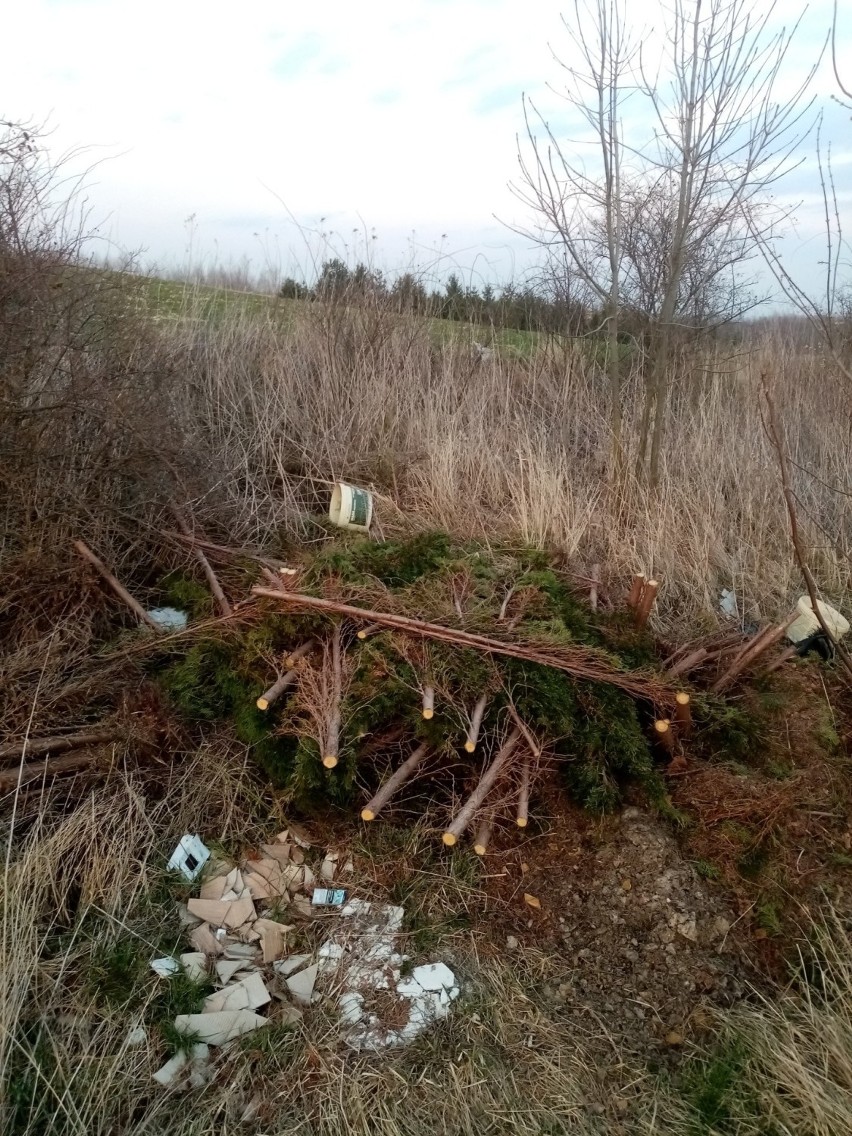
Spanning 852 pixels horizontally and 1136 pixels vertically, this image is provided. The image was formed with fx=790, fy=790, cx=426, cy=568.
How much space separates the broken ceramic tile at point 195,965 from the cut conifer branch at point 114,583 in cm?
136

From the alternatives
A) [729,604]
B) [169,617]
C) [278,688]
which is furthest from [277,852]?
[729,604]

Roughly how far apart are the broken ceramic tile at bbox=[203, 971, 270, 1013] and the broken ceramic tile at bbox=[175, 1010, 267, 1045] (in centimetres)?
3

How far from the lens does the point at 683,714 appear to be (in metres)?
2.91

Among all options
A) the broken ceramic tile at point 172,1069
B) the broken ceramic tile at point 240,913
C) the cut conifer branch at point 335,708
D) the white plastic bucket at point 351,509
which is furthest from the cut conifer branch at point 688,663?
the broken ceramic tile at point 172,1069

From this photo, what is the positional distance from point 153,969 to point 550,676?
5.17 ft

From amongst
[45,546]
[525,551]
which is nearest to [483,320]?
A: [525,551]

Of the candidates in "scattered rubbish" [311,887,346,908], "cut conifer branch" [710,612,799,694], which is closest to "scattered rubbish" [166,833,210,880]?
"scattered rubbish" [311,887,346,908]

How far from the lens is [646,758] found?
9.32 feet

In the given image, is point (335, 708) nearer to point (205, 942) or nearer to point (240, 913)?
point (240, 913)

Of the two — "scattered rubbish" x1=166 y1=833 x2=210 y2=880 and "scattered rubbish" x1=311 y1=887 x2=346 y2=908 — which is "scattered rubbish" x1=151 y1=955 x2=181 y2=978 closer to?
"scattered rubbish" x1=166 y1=833 x2=210 y2=880

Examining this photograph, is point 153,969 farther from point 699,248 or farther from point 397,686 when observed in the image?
point 699,248

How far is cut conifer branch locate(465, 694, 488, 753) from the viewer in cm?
257

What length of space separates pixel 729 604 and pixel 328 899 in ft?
8.82

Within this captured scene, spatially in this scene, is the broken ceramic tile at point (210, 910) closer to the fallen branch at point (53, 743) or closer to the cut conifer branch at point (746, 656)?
the fallen branch at point (53, 743)
